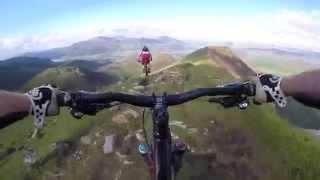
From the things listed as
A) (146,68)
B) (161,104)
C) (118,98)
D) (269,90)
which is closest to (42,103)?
(118,98)

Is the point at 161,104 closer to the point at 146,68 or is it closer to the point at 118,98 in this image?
the point at 118,98

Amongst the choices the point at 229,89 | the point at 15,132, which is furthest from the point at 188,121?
the point at 229,89

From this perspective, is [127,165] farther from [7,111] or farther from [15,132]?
[7,111]

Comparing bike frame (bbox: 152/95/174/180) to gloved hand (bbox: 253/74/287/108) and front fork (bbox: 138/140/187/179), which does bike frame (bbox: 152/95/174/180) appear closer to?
front fork (bbox: 138/140/187/179)

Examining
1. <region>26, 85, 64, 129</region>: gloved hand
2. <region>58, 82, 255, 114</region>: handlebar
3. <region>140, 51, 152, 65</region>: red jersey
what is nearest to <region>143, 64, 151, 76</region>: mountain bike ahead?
<region>140, 51, 152, 65</region>: red jersey

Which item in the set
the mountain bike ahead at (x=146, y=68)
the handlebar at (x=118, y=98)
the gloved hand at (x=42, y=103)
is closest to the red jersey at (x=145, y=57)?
the mountain bike ahead at (x=146, y=68)

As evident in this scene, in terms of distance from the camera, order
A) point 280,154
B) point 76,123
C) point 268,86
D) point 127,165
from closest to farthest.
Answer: point 268,86
point 127,165
point 280,154
point 76,123
